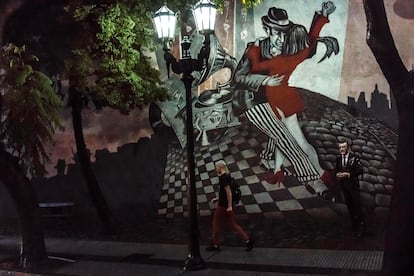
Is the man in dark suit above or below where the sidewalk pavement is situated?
above

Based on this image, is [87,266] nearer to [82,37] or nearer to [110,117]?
[110,117]

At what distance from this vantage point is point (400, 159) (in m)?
5.42

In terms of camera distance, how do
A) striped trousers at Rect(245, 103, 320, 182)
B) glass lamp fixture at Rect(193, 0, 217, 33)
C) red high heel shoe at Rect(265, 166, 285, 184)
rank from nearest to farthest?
glass lamp fixture at Rect(193, 0, 217, 33), striped trousers at Rect(245, 103, 320, 182), red high heel shoe at Rect(265, 166, 285, 184)

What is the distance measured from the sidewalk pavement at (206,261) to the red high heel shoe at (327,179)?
57.8 inches

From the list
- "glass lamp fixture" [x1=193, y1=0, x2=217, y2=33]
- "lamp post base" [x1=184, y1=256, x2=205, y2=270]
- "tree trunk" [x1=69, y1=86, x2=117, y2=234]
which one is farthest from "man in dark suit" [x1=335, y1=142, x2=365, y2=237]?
"tree trunk" [x1=69, y1=86, x2=117, y2=234]

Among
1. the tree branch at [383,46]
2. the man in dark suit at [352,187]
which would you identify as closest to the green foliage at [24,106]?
the man in dark suit at [352,187]

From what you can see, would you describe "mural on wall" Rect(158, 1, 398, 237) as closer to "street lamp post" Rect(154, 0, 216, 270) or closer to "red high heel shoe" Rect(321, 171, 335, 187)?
"red high heel shoe" Rect(321, 171, 335, 187)

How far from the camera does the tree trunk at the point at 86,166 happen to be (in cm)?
1161

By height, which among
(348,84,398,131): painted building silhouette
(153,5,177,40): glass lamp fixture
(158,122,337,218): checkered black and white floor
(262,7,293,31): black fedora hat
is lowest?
(158,122,337,218): checkered black and white floor

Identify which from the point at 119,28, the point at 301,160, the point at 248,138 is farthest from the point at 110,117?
the point at 301,160

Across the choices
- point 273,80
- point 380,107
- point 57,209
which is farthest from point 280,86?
point 57,209

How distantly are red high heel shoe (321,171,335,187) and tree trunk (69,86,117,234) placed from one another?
5.29 m

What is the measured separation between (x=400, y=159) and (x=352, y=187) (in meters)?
3.71

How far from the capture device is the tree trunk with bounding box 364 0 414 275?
532 centimetres
